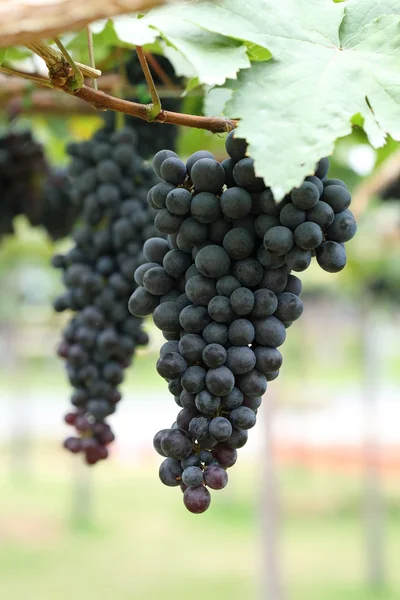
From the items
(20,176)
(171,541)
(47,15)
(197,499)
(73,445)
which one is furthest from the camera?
(171,541)

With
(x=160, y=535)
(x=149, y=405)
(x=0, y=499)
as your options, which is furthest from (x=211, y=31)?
(x=149, y=405)

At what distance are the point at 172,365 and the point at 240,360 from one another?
67 millimetres

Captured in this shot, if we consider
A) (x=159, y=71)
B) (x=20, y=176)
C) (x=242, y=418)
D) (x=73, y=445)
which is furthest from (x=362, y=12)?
(x=20, y=176)

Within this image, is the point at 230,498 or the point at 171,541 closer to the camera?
the point at 171,541

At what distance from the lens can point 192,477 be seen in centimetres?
69

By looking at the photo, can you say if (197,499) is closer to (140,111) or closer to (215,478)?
(215,478)

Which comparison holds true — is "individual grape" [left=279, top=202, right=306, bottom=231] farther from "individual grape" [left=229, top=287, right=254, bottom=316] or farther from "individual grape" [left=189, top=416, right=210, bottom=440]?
"individual grape" [left=189, top=416, right=210, bottom=440]

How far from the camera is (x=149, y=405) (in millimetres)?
13602

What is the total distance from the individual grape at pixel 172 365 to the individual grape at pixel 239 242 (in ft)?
0.38

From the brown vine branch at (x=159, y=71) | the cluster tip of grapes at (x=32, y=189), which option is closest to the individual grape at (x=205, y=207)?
the brown vine branch at (x=159, y=71)

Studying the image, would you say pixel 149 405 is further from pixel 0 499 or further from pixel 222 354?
pixel 222 354

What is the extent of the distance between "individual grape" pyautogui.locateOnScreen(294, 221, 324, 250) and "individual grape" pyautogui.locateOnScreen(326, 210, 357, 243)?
0.13ft

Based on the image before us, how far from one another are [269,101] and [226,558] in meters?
5.97

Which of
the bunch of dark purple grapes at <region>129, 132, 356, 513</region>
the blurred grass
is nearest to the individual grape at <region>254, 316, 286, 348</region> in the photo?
the bunch of dark purple grapes at <region>129, 132, 356, 513</region>
